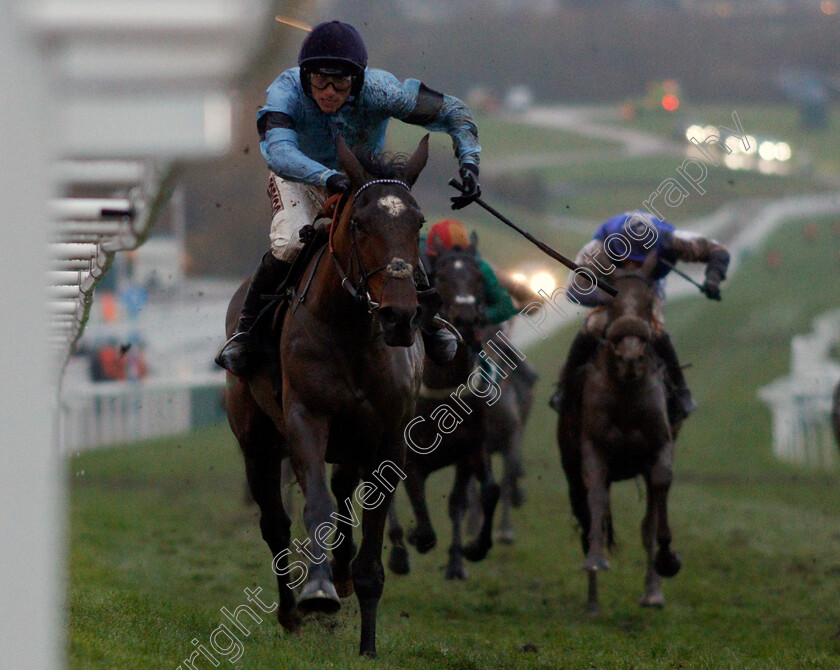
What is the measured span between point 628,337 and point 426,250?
1855mm

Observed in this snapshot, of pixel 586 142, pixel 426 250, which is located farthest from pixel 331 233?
pixel 586 142

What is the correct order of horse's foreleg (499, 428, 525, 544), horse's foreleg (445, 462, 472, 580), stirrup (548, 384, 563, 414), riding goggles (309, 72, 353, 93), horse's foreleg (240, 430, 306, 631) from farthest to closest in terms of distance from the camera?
horse's foreleg (499, 428, 525, 544) → horse's foreleg (445, 462, 472, 580) → stirrup (548, 384, 563, 414) → horse's foreleg (240, 430, 306, 631) → riding goggles (309, 72, 353, 93)

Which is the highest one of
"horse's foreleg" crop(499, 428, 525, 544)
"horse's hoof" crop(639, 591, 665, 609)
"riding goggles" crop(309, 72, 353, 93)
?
"riding goggles" crop(309, 72, 353, 93)

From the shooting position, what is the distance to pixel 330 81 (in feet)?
21.2

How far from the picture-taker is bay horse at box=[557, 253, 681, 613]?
8695 millimetres

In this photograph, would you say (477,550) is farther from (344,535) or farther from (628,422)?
(344,535)

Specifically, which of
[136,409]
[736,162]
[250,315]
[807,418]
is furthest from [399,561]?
[736,162]

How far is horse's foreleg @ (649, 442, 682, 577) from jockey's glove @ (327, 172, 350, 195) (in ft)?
11.9

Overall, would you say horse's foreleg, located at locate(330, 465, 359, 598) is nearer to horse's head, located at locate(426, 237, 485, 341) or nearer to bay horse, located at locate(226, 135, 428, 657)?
bay horse, located at locate(226, 135, 428, 657)

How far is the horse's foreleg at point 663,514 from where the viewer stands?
870cm

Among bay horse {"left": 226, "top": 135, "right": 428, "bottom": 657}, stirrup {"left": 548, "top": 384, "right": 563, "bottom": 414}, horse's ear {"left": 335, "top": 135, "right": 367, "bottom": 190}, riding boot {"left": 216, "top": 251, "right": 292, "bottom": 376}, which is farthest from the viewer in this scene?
stirrup {"left": 548, "top": 384, "right": 563, "bottom": 414}

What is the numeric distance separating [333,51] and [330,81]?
0.17 meters

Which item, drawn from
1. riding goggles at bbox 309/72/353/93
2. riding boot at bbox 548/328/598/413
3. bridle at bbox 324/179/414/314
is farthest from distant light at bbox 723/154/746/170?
bridle at bbox 324/179/414/314

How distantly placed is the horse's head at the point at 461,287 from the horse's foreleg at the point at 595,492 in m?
1.13
